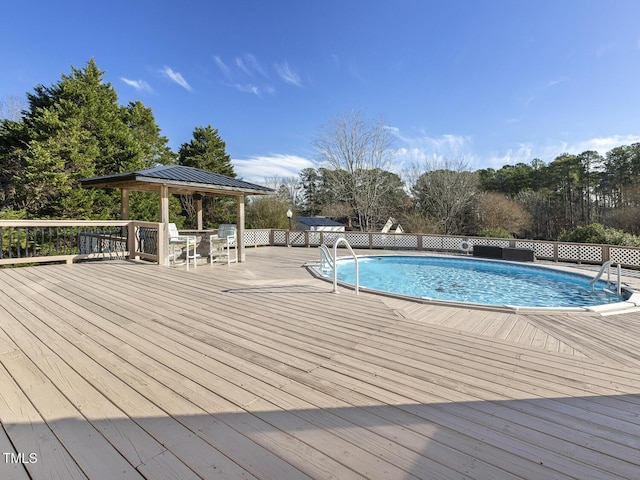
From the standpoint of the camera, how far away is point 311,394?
70.6 inches

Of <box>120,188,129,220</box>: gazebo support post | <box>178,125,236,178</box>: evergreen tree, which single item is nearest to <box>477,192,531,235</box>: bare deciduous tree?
<box>178,125,236,178</box>: evergreen tree

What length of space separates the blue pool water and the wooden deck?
9.28 feet

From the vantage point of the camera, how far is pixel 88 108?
1238 centimetres

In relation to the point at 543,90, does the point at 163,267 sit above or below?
below

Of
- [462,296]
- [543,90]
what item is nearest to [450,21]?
[543,90]

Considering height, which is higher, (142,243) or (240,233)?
(240,233)

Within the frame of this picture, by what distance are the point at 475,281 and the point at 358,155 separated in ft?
39.1

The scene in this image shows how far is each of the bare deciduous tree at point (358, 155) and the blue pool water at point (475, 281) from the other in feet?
27.2

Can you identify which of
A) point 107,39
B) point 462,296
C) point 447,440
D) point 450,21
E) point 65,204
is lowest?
point 462,296

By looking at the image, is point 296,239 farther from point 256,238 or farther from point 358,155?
point 358,155

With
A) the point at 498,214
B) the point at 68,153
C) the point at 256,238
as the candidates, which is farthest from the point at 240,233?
the point at 498,214

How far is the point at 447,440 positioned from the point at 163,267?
6419mm

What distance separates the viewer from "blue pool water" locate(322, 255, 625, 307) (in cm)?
614

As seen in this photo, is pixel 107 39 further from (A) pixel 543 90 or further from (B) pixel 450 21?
(A) pixel 543 90
